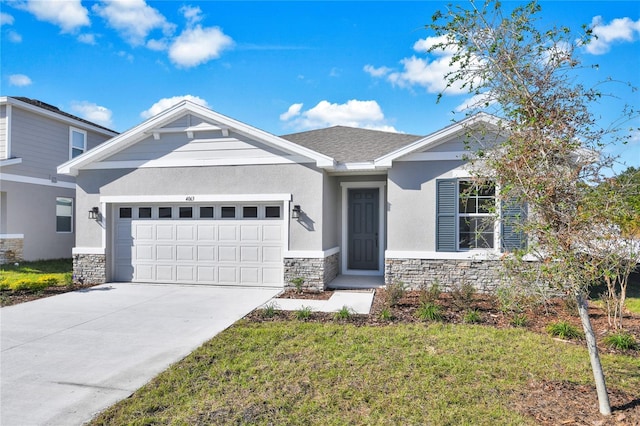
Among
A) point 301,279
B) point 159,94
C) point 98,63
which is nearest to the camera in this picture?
point 301,279

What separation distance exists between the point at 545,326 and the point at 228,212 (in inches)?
295

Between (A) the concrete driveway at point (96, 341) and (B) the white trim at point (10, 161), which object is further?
(B) the white trim at point (10, 161)

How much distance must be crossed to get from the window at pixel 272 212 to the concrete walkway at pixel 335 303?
2.32 meters

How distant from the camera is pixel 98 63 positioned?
38.7 ft

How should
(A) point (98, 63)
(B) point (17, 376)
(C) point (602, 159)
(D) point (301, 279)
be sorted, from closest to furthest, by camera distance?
(C) point (602, 159) → (B) point (17, 376) → (D) point (301, 279) → (A) point (98, 63)

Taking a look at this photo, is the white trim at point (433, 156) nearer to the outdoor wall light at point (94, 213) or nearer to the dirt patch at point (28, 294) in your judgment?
the outdoor wall light at point (94, 213)

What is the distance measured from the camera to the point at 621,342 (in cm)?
520

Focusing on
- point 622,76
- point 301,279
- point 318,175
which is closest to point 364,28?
point 318,175

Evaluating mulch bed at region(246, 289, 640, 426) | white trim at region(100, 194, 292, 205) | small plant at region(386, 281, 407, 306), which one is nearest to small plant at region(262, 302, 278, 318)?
mulch bed at region(246, 289, 640, 426)

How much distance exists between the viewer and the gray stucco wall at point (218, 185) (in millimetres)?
9312

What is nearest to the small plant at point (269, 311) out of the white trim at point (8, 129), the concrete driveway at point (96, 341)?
the concrete driveway at point (96, 341)

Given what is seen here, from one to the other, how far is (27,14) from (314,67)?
8181mm

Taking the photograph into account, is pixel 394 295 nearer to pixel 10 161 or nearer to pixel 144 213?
pixel 144 213

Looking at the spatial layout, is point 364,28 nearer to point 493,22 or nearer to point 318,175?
point 318,175
